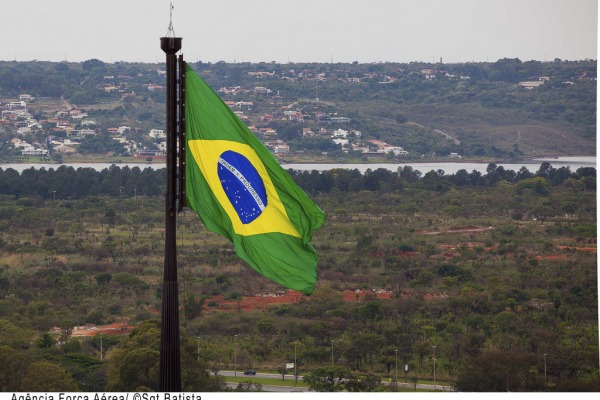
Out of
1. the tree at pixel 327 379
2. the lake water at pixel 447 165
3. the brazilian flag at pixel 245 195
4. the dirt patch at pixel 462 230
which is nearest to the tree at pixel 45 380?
the tree at pixel 327 379

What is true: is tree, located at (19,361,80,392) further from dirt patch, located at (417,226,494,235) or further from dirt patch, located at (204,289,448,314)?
dirt patch, located at (417,226,494,235)

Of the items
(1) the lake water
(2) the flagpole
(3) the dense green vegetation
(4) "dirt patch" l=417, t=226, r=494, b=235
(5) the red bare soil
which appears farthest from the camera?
(1) the lake water

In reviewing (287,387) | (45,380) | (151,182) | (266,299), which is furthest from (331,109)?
(45,380)

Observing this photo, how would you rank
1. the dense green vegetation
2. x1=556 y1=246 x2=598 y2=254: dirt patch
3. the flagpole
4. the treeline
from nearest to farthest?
the flagpole
the dense green vegetation
x1=556 y1=246 x2=598 y2=254: dirt patch
the treeline

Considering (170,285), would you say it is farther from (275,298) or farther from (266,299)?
(275,298)

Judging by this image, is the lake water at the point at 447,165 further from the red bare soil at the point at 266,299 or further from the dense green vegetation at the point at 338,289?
the red bare soil at the point at 266,299

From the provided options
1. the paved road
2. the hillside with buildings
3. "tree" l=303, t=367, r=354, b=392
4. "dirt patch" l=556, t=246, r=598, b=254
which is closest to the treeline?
"dirt patch" l=556, t=246, r=598, b=254

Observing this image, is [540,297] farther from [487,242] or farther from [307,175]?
[307,175]
